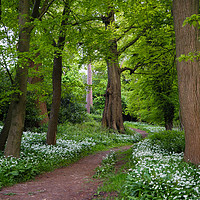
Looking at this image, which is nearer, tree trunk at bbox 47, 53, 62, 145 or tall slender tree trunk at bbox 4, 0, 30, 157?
tall slender tree trunk at bbox 4, 0, 30, 157

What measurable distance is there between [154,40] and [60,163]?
6.62 meters

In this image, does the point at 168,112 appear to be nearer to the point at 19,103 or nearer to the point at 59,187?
the point at 19,103

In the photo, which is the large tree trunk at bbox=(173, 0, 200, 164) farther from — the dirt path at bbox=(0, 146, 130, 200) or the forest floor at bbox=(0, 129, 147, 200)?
the dirt path at bbox=(0, 146, 130, 200)

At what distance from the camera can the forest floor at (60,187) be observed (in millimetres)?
4661

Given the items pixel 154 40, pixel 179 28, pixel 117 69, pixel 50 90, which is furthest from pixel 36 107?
pixel 179 28

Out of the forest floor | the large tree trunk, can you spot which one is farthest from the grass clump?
the large tree trunk

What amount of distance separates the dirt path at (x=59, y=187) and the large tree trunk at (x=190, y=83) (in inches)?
109

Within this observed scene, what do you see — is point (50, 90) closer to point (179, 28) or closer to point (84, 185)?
point (84, 185)

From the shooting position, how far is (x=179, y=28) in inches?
231

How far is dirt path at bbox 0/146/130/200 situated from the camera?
184 inches

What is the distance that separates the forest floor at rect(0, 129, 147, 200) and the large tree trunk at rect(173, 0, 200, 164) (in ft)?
8.65

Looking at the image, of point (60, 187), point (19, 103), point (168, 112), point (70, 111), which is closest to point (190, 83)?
point (60, 187)

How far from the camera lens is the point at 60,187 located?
18.0 feet

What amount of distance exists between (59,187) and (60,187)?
3 cm
